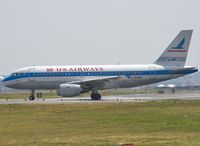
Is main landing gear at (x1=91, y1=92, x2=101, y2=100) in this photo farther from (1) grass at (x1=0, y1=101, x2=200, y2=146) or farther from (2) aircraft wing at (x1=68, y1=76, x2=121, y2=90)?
(1) grass at (x1=0, y1=101, x2=200, y2=146)

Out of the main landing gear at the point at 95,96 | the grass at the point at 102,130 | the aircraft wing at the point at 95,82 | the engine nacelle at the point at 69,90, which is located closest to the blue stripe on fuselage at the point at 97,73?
the aircraft wing at the point at 95,82

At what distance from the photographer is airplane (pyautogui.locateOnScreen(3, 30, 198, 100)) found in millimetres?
65000

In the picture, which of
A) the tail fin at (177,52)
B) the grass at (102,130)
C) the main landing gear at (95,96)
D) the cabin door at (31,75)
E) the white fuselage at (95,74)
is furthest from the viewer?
the tail fin at (177,52)

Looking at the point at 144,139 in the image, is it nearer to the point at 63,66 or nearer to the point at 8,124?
the point at 8,124

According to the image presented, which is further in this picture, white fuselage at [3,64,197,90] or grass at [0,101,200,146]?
white fuselage at [3,64,197,90]

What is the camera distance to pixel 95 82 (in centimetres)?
6475

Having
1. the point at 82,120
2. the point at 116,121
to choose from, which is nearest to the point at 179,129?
the point at 116,121

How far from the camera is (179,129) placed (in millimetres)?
26609

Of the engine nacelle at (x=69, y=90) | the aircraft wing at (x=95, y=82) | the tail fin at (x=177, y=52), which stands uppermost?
the tail fin at (x=177, y=52)

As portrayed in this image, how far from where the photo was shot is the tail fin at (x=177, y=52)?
6681 centimetres

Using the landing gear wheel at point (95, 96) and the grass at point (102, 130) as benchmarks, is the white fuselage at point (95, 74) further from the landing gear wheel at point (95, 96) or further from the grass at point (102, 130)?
the grass at point (102, 130)

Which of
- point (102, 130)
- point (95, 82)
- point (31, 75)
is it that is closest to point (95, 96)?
point (95, 82)

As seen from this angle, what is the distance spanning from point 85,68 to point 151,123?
3683 cm

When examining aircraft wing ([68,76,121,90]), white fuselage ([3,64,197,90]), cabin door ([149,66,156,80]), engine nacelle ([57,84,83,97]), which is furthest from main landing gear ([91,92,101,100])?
cabin door ([149,66,156,80])
